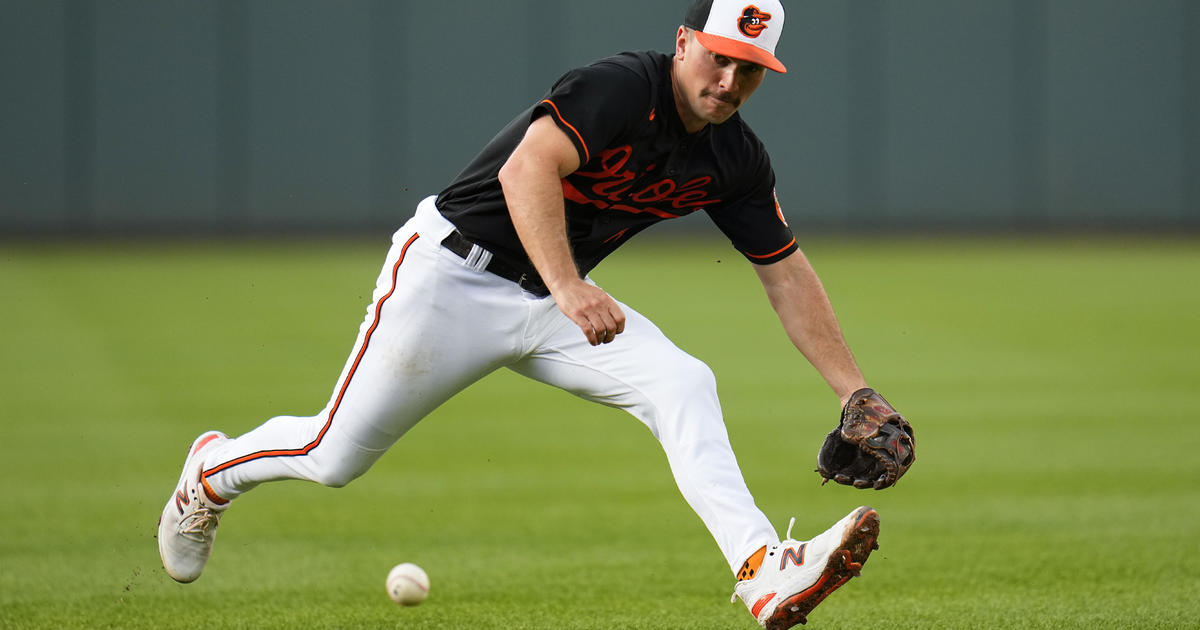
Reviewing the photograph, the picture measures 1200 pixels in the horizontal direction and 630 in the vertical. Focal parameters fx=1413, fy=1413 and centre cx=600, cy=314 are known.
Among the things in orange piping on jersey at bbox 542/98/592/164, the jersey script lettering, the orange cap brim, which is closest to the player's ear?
the orange cap brim

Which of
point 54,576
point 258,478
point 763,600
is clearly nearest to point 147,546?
point 54,576

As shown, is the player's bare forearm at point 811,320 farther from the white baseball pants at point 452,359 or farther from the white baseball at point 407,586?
the white baseball at point 407,586

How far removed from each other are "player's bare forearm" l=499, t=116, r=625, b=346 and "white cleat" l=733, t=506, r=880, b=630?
2.70 feet

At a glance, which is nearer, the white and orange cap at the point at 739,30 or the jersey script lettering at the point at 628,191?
the white and orange cap at the point at 739,30

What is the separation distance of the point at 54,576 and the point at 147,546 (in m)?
0.68

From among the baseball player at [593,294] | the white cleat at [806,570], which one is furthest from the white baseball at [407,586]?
the white cleat at [806,570]

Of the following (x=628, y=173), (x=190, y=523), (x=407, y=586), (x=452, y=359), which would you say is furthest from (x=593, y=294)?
(x=190, y=523)

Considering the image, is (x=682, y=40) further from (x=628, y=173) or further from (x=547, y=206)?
(x=547, y=206)

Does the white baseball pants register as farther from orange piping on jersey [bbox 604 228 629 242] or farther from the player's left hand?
the player's left hand

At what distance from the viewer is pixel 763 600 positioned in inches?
161

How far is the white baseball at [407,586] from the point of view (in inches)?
211

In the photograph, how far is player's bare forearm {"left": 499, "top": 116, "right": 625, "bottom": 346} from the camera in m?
4.03

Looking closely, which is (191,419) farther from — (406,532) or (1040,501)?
(1040,501)

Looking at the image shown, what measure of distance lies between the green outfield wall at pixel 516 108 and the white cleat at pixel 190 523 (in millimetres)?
20514
